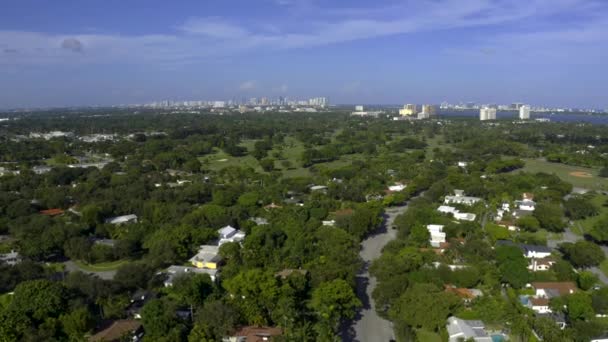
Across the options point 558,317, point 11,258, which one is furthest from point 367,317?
point 11,258

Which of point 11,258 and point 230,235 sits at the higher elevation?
point 230,235

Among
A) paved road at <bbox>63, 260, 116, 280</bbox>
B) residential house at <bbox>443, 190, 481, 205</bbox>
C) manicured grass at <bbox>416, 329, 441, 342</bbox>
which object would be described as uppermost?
residential house at <bbox>443, 190, 481, 205</bbox>

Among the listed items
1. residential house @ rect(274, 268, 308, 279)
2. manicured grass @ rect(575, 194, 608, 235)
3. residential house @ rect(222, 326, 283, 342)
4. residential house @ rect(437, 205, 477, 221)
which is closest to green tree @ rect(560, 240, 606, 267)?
manicured grass @ rect(575, 194, 608, 235)

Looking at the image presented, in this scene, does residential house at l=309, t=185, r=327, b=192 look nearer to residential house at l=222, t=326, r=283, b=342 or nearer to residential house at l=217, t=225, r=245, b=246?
residential house at l=217, t=225, r=245, b=246

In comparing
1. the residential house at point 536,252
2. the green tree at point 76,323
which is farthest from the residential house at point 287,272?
the residential house at point 536,252

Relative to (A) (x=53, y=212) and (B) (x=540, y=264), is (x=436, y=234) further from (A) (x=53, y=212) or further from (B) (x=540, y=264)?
(A) (x=53, y=212)

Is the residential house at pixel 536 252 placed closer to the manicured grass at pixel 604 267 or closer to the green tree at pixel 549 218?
the manicured grass at pixel 604 267
